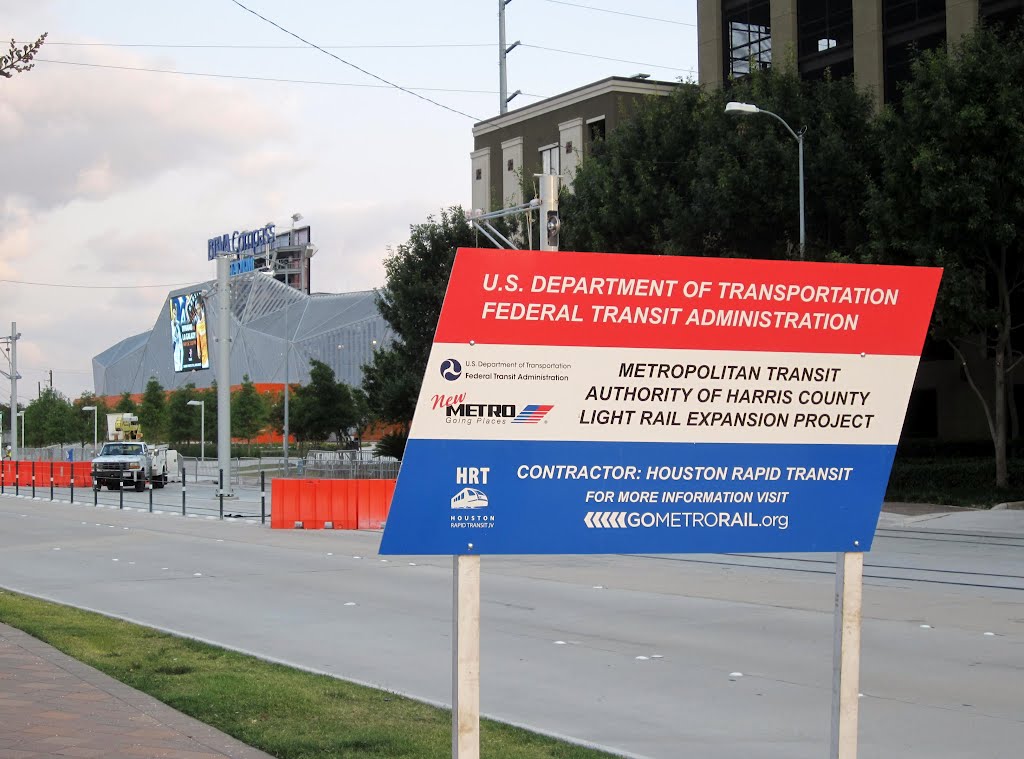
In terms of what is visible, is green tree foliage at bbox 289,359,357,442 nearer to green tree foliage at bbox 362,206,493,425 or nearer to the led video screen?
green tree foliage at bbox 362,206,493,425

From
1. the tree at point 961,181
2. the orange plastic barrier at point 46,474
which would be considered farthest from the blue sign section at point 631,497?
the orange plastic barrier at point 46,474

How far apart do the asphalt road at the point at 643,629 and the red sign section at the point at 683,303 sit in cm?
313

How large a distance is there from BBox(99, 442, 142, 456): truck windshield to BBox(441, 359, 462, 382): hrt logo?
165 ft

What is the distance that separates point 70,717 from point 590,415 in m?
4.21

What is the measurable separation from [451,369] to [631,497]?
0.89 metres

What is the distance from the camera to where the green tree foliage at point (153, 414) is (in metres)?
102

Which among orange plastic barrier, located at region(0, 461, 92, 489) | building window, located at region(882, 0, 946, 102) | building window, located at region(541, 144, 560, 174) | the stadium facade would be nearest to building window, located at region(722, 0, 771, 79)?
building window, located at region(882, 0, 946, 102)

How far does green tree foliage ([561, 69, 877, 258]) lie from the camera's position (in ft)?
115

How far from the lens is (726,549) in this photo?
5020 millimetres

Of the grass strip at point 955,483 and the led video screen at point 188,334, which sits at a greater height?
the led video screen at point 188,334

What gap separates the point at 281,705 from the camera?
808 cm

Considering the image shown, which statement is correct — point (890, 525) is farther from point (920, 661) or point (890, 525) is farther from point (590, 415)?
point (590, 415)

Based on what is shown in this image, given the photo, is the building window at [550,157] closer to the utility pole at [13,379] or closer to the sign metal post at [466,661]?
the utility pole at [13,379]

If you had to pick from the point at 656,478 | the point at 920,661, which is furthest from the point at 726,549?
the point at 920,661
